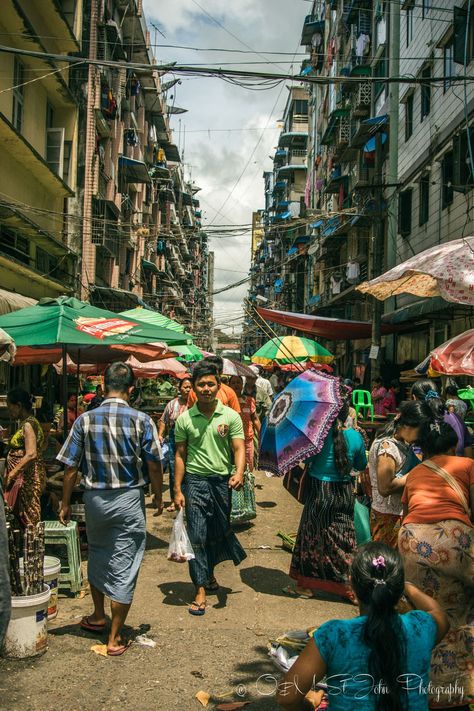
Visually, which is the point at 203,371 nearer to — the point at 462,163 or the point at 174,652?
the point at 174,652

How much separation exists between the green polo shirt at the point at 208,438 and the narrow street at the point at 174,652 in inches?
44.0

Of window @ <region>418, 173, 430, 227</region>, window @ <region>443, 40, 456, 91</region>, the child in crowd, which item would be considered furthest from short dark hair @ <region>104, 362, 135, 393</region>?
window @ <region>418, 173, 430, 227</region>

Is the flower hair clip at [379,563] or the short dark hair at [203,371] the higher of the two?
the short dark hair at [203,371]

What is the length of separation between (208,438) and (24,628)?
6.36 ft

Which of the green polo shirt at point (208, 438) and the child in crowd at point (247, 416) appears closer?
the green polo shirt at point (208, 438)

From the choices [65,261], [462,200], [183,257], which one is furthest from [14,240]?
[183,257]

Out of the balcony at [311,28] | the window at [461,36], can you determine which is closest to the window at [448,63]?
the window at [461,36]

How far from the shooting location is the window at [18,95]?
17.0 m

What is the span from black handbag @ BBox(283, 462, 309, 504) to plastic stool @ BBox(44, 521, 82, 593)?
6.18ft

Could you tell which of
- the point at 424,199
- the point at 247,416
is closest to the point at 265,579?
the point at 247,416

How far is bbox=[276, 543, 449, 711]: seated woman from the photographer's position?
2316 millimetres

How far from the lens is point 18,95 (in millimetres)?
17375

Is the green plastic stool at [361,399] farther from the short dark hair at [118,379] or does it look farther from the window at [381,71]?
the window at [381,71]

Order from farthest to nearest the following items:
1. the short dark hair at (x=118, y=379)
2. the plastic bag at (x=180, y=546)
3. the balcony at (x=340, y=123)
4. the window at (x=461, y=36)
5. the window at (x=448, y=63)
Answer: the balcony at (x=340, y=123) < the window at (x=448, y=63) < the window at (x=461, y=36) < the plastic bag at (x=180, y=546) < the short dark hair at (x=118, y=379)
